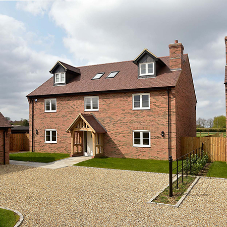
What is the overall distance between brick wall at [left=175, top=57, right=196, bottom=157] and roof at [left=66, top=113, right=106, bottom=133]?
21.0 feet

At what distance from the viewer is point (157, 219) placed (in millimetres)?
6629

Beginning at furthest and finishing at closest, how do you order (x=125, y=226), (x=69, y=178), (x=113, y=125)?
(x=113, y=125), (x=69, y=178), (x=125, y=226)

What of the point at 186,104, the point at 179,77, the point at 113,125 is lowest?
the point at 113,125

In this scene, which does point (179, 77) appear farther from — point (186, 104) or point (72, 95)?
point (72, 95)

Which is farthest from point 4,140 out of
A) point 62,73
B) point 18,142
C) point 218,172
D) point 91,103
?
point 218,172

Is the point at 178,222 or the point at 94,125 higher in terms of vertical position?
the point at 94,125

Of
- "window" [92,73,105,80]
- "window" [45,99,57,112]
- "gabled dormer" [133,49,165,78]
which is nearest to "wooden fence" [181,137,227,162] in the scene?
"gabled dormer" [133,49,165,78]

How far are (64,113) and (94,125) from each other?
423 cm

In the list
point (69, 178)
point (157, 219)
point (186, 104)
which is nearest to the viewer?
point (157, 219)

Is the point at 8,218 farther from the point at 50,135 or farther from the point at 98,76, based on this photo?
the point at 98,76

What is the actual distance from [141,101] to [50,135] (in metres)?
9.78

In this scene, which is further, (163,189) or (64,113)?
(64,113)

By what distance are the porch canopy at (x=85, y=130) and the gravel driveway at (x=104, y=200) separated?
5720 millimetres

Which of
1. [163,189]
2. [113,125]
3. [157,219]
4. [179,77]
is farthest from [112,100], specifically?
[157,219]
